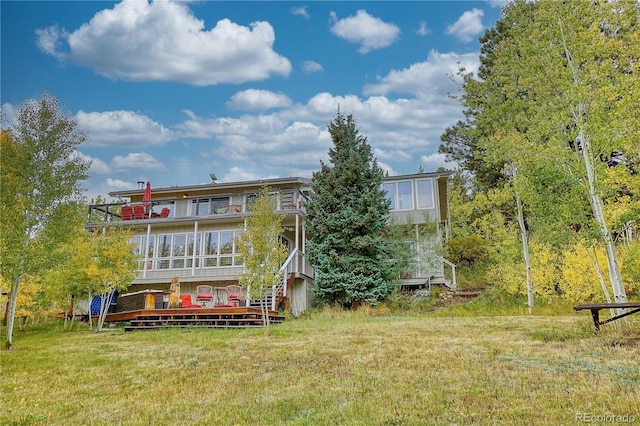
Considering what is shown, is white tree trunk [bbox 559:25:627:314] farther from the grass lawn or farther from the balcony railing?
the balcony railing

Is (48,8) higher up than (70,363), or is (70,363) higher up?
(48,8)

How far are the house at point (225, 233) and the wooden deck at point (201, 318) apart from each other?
3.15 m

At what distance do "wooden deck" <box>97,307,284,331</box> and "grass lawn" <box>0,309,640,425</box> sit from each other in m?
4.30

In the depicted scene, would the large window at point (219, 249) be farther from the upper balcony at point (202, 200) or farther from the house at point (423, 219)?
the house at point (423, 219)

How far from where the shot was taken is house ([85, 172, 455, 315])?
63.8 feet

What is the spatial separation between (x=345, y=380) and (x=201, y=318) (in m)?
10.5

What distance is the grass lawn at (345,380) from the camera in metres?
4.13

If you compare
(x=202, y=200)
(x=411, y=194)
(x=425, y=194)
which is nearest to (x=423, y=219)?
(x=425, y=194)

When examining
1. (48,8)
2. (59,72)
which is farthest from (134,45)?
(48,8)

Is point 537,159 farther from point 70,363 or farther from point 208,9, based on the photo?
point 208,9

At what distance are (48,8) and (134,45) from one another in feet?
15.2

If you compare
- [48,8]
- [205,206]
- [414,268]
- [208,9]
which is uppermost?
[208,9]

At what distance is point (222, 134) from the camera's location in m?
26.9

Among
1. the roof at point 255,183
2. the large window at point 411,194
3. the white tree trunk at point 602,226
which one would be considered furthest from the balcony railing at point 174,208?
the white tree trunk at point 602,226
